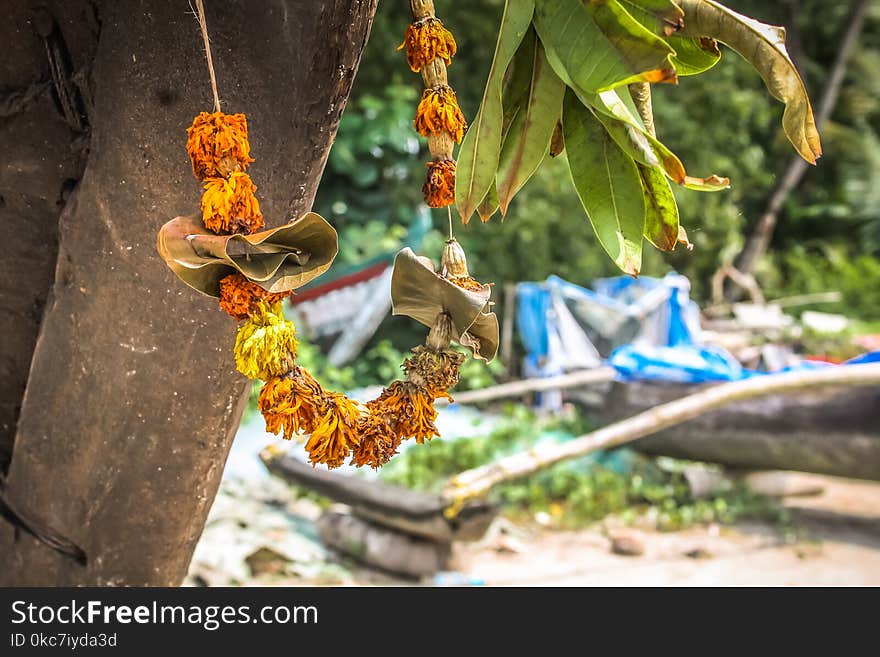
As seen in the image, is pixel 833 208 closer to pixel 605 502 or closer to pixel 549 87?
pixel 605 502

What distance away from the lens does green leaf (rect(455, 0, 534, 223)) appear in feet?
2.86

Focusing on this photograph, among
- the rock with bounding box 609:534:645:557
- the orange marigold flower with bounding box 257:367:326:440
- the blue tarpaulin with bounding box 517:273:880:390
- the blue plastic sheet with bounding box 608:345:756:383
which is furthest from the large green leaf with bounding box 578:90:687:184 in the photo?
the blue tarpaulin with bounding box 517:273:880:390

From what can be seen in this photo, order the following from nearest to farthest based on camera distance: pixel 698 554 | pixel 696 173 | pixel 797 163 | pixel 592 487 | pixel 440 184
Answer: pixel 440 184 → pixel 698 554 → pixel 592 487 → pixel 696 173 → pixel 797 163

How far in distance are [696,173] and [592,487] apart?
224 inches

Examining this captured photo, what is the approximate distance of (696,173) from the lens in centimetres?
975

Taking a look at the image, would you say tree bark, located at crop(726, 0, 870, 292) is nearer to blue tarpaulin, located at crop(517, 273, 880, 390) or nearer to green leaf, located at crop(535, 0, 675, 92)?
blue tarpaulin, located at crop(517, 273, 880, 390)

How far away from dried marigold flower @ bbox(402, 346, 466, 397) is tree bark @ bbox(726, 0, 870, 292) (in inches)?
418

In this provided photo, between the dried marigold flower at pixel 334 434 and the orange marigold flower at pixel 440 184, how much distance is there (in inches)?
11.1

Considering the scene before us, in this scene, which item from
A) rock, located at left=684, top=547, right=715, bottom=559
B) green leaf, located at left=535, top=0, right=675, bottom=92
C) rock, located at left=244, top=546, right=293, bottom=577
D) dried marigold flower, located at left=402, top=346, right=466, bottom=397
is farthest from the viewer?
rock, located at left=684, top=547, right=715, bottom=559

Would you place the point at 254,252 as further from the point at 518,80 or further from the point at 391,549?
the point at 391,549

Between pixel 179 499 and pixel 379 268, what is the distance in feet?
17.3

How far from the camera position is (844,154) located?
12266 millimetres

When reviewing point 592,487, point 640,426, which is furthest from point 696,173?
point 640,426
